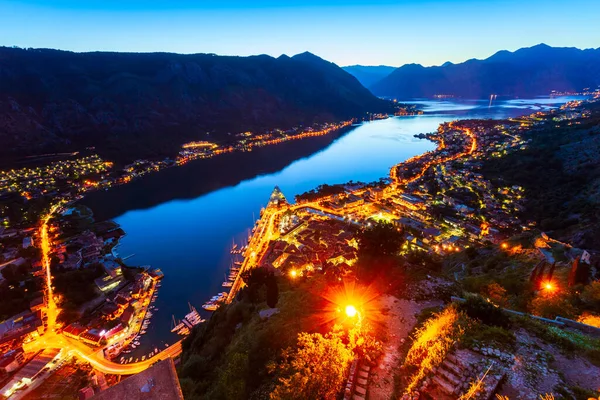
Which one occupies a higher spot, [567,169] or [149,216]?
[567,169]

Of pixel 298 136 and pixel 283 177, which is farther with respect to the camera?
pixel 298 136

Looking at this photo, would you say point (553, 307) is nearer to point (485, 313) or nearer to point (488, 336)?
point (485, 313)

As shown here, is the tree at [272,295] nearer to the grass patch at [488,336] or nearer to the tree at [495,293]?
the grass patch at [488,336]

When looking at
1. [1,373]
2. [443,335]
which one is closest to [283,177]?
[1,373]

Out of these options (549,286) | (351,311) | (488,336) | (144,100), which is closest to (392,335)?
(351,311)

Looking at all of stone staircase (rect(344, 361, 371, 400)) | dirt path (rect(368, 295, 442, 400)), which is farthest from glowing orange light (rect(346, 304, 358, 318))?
stone staircase (rect(344, 361, 371, 400))

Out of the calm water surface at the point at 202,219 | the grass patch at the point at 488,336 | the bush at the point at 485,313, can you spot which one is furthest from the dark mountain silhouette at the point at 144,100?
the grass patch at the point at 488,336

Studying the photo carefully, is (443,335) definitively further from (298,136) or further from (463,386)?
(298,136)

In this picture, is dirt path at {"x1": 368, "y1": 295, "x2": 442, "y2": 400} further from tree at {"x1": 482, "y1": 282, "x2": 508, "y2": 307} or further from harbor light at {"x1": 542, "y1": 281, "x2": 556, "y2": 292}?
A: harbor light at {"x1": 542, "y1": 281, "x2": 556, "y2": 292}
